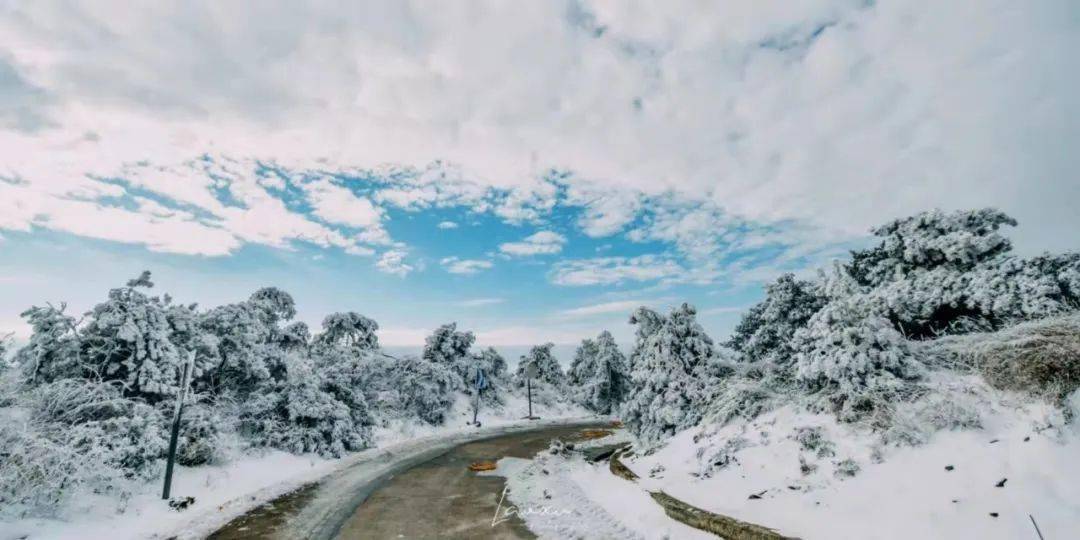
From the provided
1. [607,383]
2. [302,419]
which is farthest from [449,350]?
[302,419]

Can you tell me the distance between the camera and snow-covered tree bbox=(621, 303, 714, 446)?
12.7 metres

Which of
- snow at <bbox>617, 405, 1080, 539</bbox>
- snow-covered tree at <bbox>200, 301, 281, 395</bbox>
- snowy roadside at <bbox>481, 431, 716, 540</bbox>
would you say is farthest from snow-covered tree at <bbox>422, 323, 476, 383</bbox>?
snow at <bbox>617, 405, 1080, 539</bbox>

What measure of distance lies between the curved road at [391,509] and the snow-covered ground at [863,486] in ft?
3.88

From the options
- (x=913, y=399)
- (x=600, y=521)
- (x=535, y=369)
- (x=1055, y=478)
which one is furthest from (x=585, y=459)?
(x=535, y=369)

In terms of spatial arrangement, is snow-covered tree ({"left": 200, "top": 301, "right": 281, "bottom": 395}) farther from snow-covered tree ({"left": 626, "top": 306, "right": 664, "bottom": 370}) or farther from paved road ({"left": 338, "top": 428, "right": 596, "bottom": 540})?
snow-covered tree ({"left": 626, "top": 306, "right": 664, "bottom": 370})

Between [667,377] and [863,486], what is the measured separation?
698cm

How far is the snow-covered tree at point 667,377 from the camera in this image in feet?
41.5

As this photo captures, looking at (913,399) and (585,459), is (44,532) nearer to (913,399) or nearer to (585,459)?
(585,459)

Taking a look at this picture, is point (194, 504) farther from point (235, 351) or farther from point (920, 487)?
point (920, 487)

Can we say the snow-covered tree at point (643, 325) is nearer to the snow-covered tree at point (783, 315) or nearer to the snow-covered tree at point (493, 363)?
the snow-covered tree at point (783, 315)

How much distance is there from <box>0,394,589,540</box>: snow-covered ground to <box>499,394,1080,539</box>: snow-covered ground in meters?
6.28


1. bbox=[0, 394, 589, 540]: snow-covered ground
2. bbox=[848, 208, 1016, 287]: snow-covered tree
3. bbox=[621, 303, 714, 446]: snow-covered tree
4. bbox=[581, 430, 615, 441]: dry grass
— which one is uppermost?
bbox=[848, 208, 1016, 287]: snow-covered tree

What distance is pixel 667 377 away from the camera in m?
13.4

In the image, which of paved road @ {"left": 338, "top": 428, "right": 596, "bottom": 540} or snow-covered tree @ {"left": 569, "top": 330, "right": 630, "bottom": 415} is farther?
snow-covered tree @ {"left": 569, "top": 330, "right": 630, "bottom": 415}
